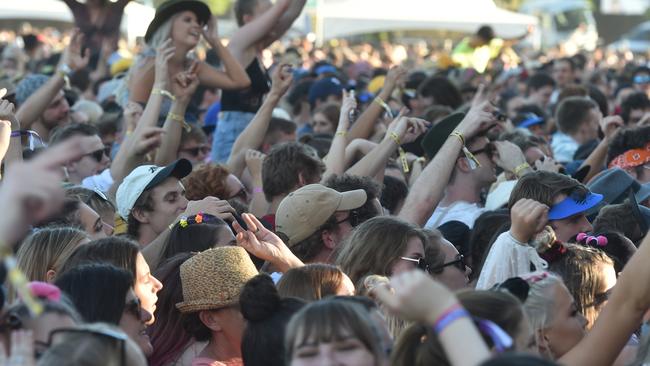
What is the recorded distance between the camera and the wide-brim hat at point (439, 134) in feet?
25.0

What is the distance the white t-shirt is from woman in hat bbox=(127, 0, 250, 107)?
2.30 meters

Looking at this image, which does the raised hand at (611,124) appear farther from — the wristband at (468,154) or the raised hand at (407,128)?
the wristband at (468,154)

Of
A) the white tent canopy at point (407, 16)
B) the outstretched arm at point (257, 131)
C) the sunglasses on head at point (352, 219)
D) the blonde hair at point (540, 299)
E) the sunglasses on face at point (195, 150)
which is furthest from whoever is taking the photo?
the white tent canopy at point (407, 16)

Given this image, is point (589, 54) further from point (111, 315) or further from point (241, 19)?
point (111, 315)

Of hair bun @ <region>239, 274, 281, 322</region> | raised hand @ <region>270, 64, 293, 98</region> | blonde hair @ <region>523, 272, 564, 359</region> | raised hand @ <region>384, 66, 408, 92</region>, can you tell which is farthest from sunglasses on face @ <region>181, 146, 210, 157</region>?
blonde hair @ <region>523, 272, 564, 359</region>

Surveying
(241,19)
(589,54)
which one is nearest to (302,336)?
(241,19)

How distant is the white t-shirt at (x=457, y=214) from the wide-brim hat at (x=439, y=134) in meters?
0.38

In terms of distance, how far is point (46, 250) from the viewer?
5.30 metres

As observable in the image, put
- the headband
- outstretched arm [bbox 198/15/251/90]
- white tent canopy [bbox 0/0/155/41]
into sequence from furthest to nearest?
white tent canopy [bbox 0/0/155/41], outstretched arm [bbox 198/15/251/90], the headband

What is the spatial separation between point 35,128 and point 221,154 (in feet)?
4.71

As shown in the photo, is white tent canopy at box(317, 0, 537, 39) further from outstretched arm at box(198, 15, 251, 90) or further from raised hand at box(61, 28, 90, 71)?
outstretched arm at box(198, 15, 251, 90)

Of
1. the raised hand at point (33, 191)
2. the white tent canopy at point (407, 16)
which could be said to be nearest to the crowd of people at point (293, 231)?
the raised hand at point (33, 191)

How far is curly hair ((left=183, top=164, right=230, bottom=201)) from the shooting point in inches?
285

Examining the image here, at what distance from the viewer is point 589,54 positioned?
3019cm
